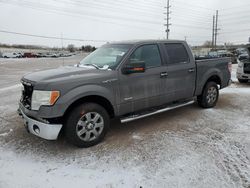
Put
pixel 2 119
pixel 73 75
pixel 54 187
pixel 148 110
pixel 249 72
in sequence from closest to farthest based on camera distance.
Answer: pixel 54 187
pixel 73 75
pixel 148 110
pixel 2 119
pixel 249 72

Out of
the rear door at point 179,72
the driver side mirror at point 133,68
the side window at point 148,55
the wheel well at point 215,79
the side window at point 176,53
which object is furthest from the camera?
the wheel well at point 215,79

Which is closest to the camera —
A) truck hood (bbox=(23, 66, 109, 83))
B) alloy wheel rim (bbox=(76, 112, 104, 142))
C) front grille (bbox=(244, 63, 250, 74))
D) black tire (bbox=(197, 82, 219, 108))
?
truck hood (bbox=(23, 66, 109, 83))

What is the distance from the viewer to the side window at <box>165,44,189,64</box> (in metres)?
4.74

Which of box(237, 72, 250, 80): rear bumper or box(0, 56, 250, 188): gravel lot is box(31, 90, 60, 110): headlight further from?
box(237, 72, 250, 80): rear bumper

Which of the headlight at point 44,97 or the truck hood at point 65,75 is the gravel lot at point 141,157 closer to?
the headlight at point 44,97

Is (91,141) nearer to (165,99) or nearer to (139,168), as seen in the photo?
(139,168)

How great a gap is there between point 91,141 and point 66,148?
440mm

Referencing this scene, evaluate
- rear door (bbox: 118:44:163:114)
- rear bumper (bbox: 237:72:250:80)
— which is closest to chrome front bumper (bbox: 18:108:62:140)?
rear door (bbox: 118:44:163:114)

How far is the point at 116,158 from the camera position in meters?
3.28

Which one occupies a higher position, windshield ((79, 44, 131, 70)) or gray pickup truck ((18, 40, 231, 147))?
windshield ((79, 44, 131, 70))

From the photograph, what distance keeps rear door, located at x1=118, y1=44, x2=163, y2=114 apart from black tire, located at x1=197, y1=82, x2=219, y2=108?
1681 mm

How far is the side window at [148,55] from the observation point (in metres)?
4.18

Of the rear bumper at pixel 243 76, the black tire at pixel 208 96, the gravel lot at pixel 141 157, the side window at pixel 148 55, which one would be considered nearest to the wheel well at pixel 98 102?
the gravel lot at pixel 141 157

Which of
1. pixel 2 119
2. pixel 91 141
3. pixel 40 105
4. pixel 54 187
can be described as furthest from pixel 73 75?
pixel 2 119
